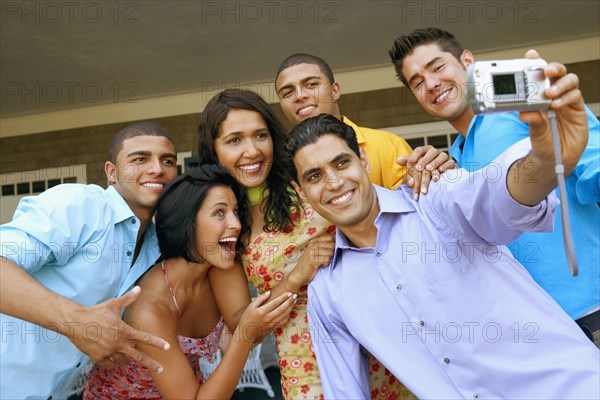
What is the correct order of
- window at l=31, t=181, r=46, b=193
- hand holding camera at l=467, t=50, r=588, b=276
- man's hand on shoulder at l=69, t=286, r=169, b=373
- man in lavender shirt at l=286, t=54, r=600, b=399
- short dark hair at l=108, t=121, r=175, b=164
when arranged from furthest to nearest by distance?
1. window at l=31, t=181, r=46, b=193
2. short dark hair at l=108, t=121, r=175, b=164
3. man's hand on shoulder at l=69, t=286, r=169, b=373
4. man in lavender shirt at l=286, t=54, r=600, b=399
5. hand holding camera at l=467, t=50, r=588, b=276

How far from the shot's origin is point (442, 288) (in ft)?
6.22

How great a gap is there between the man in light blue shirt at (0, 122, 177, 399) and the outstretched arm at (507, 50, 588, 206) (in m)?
1.32

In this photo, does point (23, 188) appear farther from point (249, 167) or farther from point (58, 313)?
point (58, 313)

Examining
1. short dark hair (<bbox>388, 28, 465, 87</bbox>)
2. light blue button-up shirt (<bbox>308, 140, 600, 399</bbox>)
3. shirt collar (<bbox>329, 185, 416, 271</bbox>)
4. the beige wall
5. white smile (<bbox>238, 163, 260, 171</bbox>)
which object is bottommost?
light blue button-up shirt (<bbox>308, 140, 600, 399</bbox>)

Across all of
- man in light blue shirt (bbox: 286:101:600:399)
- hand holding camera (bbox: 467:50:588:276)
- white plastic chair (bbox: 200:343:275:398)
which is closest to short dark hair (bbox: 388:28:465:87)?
man in light blue shirt (bbox: 286:101:600:399)

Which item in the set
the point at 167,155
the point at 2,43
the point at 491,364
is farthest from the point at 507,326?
the point at 2,43

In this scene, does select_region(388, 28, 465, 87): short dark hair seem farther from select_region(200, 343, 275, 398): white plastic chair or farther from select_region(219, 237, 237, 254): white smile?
select_region(200, 343, 275, 398): white plastic chair

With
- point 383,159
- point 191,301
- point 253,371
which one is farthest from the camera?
point 253,371

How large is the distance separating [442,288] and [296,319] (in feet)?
2.23

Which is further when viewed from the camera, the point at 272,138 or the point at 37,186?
the point at 37,186

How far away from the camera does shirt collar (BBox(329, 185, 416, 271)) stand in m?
2.06

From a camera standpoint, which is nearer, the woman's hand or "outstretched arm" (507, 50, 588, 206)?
"outstretched arm" (507, 50, 588, 206)

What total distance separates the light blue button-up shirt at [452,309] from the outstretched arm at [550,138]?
0.05 meters

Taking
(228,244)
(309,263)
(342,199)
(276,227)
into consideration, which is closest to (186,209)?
(228,244)
